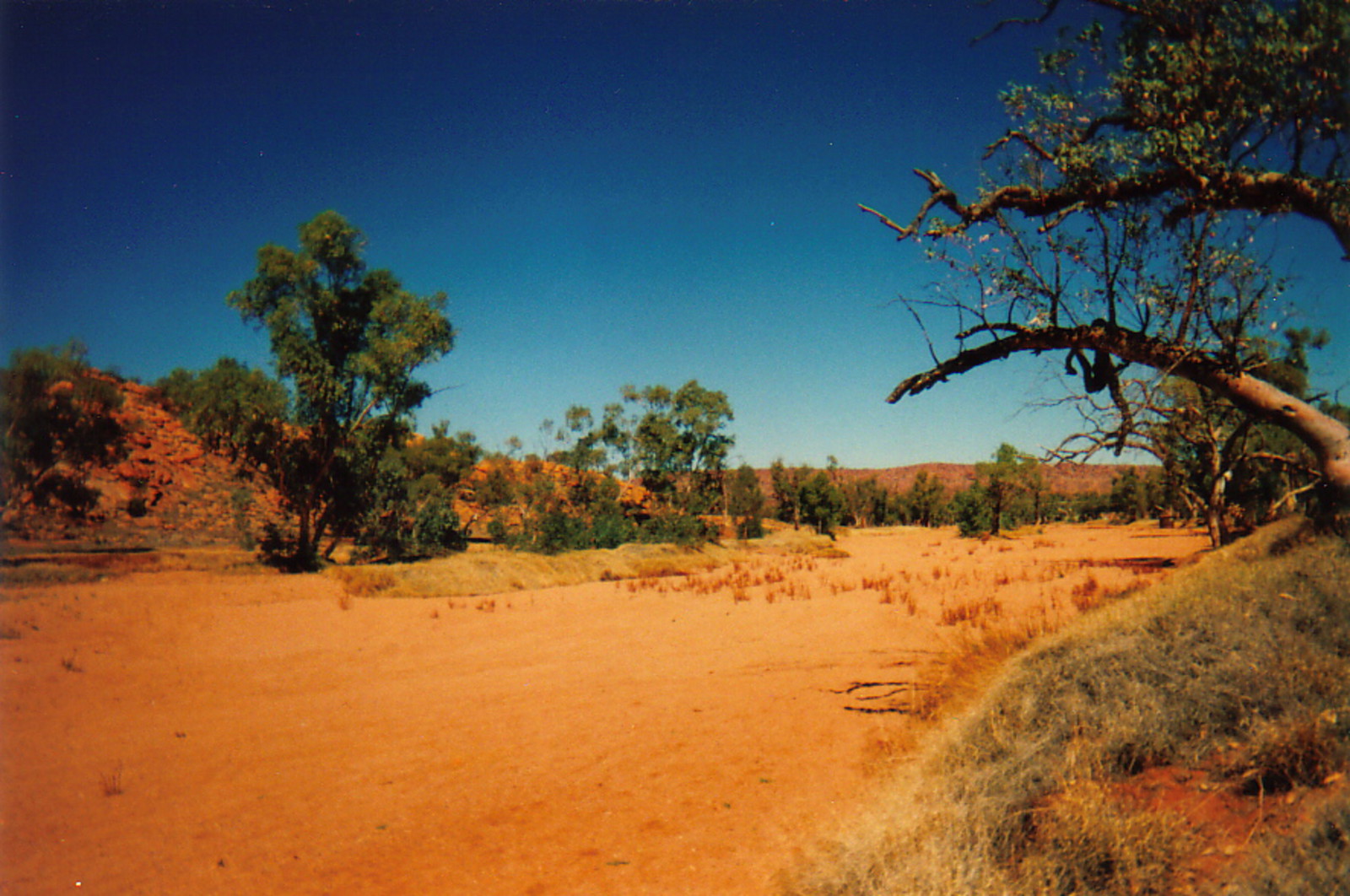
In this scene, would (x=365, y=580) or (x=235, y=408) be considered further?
(x=235, y=408)

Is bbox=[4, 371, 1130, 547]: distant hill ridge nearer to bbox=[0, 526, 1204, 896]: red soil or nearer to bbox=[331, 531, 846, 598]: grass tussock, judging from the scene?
bbox=[331, 531, 846, 598]: grass tussock

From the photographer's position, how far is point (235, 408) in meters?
20.0

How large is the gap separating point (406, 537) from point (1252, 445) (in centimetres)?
3041

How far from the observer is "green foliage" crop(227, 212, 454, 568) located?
20641 millimetres

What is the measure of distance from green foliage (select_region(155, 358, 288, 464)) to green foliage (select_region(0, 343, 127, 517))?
3.65 metres

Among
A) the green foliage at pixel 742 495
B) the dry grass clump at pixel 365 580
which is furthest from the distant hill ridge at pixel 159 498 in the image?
the green foliage at pixel 742 495

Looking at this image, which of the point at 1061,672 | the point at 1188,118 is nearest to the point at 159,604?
the point at 1061,672

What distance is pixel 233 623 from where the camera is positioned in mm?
12148

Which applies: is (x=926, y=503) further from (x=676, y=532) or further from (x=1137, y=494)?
(x=676, y=532)

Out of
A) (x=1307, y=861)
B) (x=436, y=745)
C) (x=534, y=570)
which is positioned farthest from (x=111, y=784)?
(x=534, y=570)

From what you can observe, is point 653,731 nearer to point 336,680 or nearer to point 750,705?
point 750,705

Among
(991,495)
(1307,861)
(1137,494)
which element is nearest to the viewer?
(1307,861)

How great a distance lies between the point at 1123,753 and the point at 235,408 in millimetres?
23658

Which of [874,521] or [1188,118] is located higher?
[1188,118]
